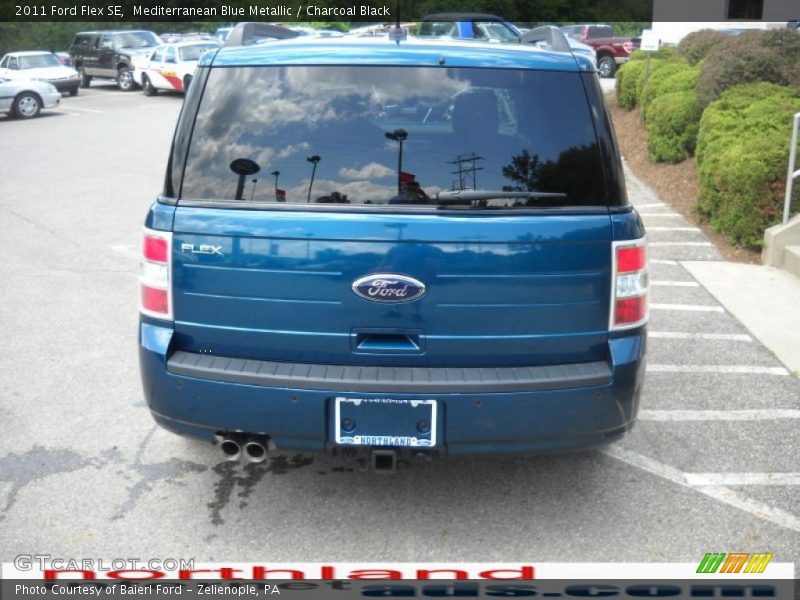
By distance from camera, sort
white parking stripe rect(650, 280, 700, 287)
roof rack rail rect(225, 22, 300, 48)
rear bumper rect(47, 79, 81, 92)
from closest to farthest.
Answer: roof rack rail rect(225, 22, 300, 48) < white parking stripe rect(650, 280, 700, 287) < rear bumper rect(47, 79, 81, 92)

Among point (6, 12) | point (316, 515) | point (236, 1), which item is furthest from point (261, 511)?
point (236, 1)

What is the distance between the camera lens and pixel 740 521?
13.4 feet

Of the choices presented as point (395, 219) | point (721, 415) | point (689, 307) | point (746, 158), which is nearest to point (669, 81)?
point (746, 158)

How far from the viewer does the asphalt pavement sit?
3883 millimetres

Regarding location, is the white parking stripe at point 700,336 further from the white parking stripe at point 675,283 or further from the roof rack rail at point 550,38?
the roof rack rail at point 550,38

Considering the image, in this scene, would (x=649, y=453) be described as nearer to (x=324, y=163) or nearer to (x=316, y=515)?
(x=316, y=515)

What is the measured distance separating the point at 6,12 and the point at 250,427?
41.0m

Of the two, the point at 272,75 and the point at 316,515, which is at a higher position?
the point at 272,75

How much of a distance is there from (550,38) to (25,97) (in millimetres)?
22312

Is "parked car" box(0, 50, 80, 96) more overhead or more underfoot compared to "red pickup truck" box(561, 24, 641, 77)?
more underfoot

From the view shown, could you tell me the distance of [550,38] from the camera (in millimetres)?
4301

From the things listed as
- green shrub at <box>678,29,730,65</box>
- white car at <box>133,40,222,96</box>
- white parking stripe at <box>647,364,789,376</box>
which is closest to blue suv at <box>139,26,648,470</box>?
white parking stripe at <box>647,364,789,376</box>

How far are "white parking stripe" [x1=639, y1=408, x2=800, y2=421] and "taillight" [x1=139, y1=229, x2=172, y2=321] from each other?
2.92 metres

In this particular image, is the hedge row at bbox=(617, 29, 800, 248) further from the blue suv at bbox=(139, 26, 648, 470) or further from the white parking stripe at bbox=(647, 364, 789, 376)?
A: the blue suv at bbox=(139, 26, 648, 470)
